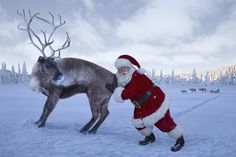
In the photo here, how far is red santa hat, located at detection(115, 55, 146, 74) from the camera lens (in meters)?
4.22

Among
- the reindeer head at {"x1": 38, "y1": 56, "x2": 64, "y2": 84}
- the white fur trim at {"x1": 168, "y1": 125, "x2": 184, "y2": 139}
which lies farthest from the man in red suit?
the reindeer head at {"x1": 38, "y1": 56, "x2": 64, "y2": 84}

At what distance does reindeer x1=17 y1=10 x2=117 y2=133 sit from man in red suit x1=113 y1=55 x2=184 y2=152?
715 mm

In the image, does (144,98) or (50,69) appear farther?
(50,69)

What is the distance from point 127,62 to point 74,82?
52.4 inches

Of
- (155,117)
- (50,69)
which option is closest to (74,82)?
(50,69)

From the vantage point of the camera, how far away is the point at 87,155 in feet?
10.8

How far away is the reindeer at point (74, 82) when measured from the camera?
16.2 feet

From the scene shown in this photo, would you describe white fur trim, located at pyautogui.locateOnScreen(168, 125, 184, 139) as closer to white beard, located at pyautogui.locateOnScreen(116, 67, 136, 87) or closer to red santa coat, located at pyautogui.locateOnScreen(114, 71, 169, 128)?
red santa coat, located at pyautogui.locateOnScreen(114, 71, 169, 128)

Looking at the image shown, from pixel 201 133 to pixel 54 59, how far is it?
3.09m

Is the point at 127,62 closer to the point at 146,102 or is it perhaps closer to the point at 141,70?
the point at 141,70

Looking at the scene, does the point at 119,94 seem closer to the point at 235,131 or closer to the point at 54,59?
the point at 54,59

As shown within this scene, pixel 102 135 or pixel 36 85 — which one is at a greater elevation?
pixel 36 85

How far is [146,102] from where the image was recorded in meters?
4.05

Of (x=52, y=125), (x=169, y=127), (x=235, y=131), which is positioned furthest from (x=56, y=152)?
(x=235, y=131)
